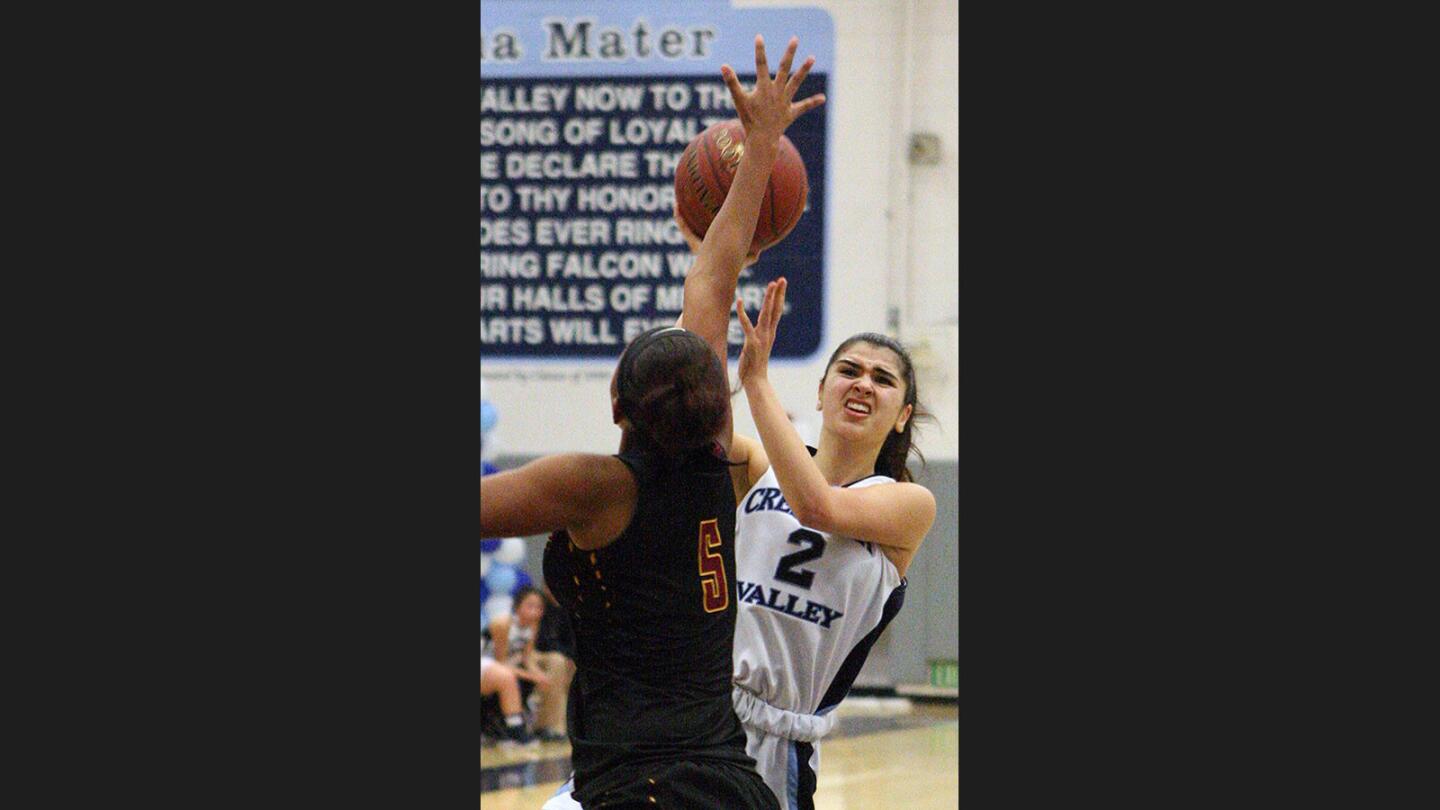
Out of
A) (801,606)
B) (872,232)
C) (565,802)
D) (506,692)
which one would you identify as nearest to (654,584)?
(565,802)

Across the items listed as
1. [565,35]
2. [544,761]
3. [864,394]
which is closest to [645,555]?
[864,394]

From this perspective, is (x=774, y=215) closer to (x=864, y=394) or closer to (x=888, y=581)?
(x=864, y=394)

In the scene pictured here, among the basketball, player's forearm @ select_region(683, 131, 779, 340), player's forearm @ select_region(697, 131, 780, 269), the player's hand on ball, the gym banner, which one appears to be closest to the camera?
player's forearm @ select_region(683, 131, 779, 340)

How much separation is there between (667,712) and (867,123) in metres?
7.71

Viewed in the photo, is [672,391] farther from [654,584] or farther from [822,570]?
[822,570]

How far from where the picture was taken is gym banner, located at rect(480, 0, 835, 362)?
927cm

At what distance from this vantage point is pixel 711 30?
942cm

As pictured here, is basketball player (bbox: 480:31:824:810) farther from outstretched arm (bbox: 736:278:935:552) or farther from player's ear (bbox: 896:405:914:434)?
player's ear (bbox: 896:405:914:434)

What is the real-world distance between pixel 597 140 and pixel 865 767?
4002mm

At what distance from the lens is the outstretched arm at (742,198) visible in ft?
9.70

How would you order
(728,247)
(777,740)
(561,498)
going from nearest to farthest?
(561,498) < (728,247) < (777,740)

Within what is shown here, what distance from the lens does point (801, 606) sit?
3480mm

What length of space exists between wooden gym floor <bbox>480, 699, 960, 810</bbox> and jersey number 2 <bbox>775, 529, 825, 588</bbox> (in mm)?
3364

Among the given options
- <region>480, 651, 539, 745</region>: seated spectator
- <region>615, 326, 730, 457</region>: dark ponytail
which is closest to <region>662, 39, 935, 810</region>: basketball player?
<region>615, 326, 730, 457</region>: dark ponytail
